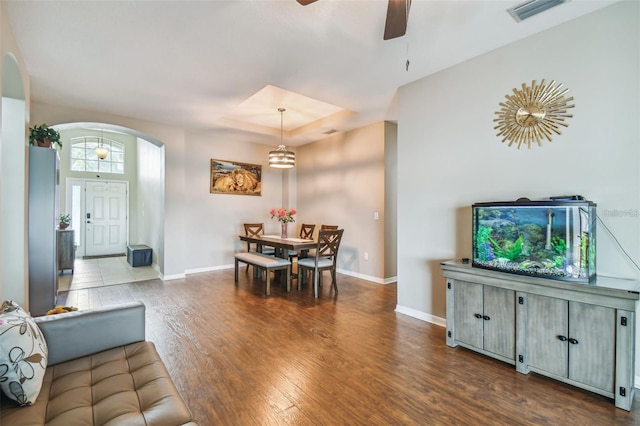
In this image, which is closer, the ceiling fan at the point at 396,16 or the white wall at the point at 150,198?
the ceiling fan at the point at 396,16

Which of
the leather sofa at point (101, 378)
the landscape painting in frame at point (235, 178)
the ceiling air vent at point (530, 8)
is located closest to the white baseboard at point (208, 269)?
the landscape painting in frame at point (235, 178)

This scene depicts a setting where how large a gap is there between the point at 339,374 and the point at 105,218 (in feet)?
28.2

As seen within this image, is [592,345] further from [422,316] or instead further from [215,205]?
[215,205]

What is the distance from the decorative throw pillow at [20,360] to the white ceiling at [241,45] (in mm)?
2237

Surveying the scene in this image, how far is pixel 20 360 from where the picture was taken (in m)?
1.27

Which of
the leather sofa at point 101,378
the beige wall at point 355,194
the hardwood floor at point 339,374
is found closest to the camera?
the leather sofa at point 101,378

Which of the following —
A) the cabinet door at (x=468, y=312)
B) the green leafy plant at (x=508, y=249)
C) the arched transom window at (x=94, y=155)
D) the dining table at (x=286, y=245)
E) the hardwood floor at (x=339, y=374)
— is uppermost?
the arched transom window at (x=94, y=155)

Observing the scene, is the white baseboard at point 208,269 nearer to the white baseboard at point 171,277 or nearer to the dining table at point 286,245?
the white baseboard at point 171,277

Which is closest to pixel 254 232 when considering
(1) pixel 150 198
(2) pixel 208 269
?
(2) pixel 208 269

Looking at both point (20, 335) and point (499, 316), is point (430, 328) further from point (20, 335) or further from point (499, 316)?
point (20, 335)

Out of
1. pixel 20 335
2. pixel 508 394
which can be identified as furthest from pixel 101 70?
pixel 508 394

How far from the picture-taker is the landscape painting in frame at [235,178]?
6059 millimetres

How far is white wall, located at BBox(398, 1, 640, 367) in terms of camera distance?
2.12 m

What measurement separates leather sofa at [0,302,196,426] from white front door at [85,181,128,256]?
7.80 m
